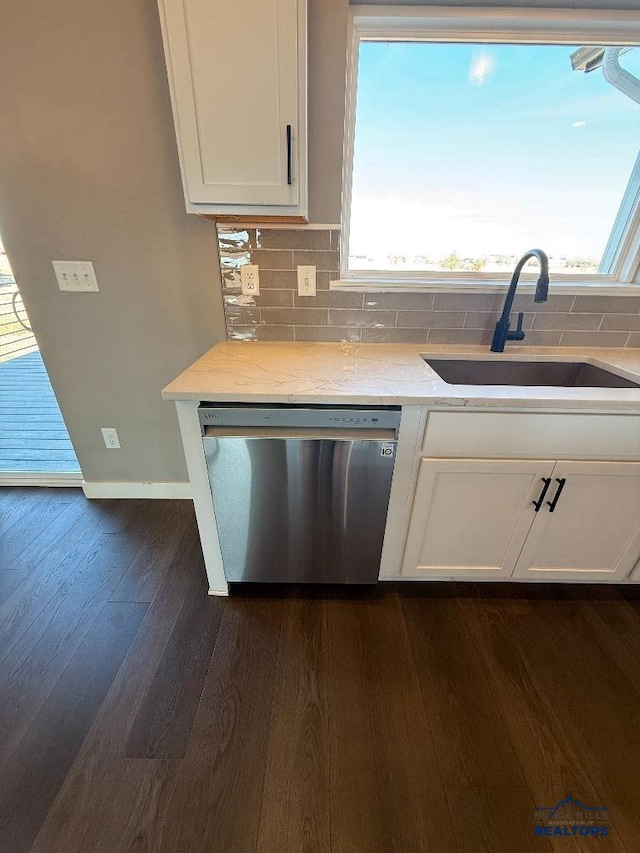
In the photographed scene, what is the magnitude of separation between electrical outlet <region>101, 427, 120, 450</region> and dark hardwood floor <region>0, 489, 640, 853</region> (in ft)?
2.04

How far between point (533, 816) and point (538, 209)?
2160 mm

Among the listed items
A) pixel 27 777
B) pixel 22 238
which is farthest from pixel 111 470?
pixel 27 777

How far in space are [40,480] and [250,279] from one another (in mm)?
1830

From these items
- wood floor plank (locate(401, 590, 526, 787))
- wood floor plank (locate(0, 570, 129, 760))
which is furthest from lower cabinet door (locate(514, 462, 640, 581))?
wood floor plank (locate(0, 570, 129, 760))

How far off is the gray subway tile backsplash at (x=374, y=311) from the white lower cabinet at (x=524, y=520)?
2.34 feet

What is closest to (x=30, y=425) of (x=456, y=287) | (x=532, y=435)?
(x=456, y=287)

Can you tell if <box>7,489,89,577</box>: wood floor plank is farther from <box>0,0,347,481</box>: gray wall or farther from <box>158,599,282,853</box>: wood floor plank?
<box>158,599,282,853</box>: wood floor plank

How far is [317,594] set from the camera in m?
1.51

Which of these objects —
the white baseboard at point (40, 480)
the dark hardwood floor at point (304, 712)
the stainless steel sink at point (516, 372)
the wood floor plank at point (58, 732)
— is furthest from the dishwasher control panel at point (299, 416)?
the white baseboard at point (40, 480)

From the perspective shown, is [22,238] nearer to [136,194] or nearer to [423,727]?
[136,194]

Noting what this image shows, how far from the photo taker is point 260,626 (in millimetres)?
1371

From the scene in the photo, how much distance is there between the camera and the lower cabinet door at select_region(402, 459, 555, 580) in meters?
1.22

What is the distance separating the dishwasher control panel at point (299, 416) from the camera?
43.7 inches

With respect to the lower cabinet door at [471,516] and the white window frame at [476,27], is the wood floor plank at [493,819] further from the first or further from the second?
the white window frame at [476,27]
